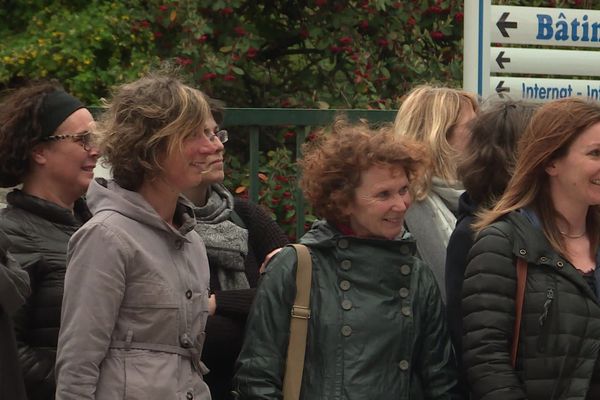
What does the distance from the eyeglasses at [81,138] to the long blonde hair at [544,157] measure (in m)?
1.29

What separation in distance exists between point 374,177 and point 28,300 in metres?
1.15

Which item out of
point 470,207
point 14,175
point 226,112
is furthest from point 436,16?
point 14,175

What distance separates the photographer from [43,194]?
4230 mm

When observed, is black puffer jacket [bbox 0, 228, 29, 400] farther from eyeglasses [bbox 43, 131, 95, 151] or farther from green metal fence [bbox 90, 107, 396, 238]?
green metal fence [bbox 90, 107, 396, 238]

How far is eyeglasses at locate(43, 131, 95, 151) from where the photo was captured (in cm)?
427

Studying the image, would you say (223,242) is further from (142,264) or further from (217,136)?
(142,264)

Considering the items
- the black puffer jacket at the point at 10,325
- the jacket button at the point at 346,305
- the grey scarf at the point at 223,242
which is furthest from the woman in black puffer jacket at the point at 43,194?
the jacket button at the point at 346,305

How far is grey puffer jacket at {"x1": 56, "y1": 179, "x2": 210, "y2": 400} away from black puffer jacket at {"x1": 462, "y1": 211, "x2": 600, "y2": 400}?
838 millimetres

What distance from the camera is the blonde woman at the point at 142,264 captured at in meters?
3.59

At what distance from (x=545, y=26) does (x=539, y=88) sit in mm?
385

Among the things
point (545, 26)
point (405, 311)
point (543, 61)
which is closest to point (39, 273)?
point (405, 311)

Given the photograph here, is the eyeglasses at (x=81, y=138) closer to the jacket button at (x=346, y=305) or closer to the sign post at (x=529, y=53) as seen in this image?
the jacket button at (x=346, y=305)

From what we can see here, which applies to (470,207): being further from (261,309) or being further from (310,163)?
(261,309)

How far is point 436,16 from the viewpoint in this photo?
26.7 ft
